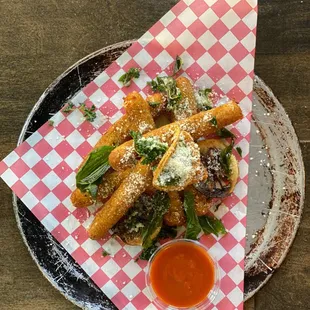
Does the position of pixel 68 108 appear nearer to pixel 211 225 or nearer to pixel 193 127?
pixel 193 127

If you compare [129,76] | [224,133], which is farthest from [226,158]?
[129,76]

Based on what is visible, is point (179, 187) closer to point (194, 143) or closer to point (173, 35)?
point (194, 143)

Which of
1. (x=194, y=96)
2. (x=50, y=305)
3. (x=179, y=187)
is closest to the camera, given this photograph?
(x=179, y=187)

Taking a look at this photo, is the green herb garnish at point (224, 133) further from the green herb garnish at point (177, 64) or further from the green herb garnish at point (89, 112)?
the green herb garnish at point (89, 112)

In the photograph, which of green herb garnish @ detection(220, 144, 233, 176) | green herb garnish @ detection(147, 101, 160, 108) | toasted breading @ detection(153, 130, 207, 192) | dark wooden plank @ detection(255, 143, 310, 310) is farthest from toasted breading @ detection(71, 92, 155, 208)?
dark wooden plank @ detection(255, 143, 310, 310)

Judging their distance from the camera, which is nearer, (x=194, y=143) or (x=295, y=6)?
(x=194, y=143)

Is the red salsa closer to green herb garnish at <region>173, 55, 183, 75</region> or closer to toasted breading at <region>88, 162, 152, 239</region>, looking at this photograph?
toasted breading at <region>88, 162, 152, 239</region>

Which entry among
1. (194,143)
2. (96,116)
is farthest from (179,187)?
(96,116)

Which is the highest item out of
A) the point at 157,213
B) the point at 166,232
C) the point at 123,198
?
the point at 123,198
